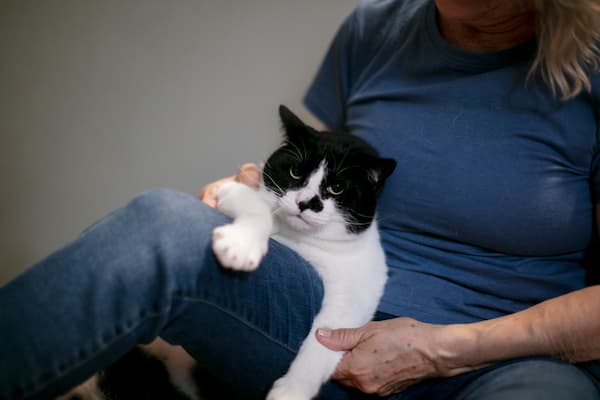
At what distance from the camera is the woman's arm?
0.86 m

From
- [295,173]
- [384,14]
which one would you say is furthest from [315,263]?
[384,14]

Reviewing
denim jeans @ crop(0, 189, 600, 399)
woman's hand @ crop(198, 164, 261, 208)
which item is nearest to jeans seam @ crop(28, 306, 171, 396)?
denim jeans @ crop(0, 189, 600, 399)

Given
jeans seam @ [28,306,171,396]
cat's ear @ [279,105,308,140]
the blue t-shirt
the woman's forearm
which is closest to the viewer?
jeans seam @ [28,306,171,396]

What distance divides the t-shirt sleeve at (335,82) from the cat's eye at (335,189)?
383 mm

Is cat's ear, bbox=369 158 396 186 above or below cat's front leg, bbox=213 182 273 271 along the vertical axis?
below

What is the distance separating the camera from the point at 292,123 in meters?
1.09

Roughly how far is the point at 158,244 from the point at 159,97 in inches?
39.4

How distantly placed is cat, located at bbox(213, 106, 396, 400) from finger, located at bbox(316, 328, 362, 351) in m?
0.01

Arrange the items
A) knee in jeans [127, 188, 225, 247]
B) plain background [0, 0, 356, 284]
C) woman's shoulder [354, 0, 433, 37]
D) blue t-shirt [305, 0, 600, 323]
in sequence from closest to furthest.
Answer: knee in jeans [127, 188, 225, 247] → blue t-shirt [305, 0, 600, 323] → woman's shoulder [354, 0, 433, 37] → plain background [0, 0, 356, 284]

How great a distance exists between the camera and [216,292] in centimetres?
79

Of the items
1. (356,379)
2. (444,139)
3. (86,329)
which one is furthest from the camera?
(444,139)

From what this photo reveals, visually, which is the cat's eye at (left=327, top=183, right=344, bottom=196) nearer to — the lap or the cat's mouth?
the cat's mouth

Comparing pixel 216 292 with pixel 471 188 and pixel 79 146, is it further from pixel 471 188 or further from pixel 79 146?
pixel 79 146

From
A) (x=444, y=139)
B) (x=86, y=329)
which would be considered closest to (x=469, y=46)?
(x=444, y=139)
